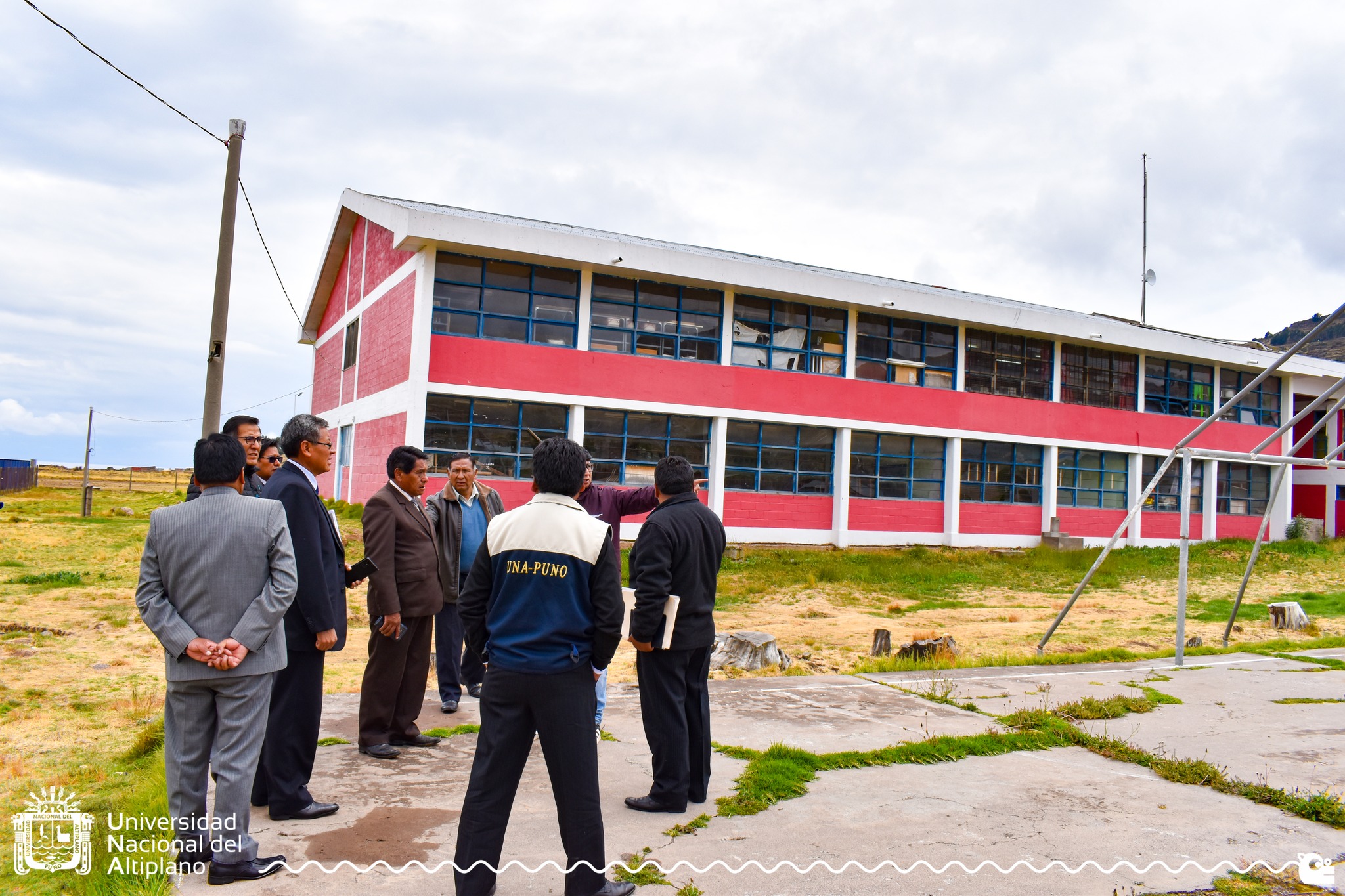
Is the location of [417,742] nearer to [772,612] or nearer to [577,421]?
[772,612]

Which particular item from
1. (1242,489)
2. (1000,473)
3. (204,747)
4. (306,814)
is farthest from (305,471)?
(1242,489)

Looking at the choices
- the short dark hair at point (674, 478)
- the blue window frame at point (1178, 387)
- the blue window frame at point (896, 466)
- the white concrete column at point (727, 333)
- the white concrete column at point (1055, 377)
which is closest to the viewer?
the short dark hair at point (674, 478)

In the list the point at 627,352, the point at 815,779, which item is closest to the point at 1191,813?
the point at 815,779

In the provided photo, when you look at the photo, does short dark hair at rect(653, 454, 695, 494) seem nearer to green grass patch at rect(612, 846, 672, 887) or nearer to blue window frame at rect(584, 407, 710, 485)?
green grass patch at rect(612, 846, 672, 887)

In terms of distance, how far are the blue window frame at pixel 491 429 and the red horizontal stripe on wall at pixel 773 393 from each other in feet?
1.51

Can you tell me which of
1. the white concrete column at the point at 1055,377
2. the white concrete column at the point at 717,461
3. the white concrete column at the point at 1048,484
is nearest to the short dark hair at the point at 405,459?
the white concrete column at the point at 717,461

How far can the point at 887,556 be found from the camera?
2127cm

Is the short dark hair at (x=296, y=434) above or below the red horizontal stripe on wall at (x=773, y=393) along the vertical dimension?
below

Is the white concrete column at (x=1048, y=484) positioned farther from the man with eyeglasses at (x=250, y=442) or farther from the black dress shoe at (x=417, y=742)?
the man with eyeglasses at (x=250, y=442)

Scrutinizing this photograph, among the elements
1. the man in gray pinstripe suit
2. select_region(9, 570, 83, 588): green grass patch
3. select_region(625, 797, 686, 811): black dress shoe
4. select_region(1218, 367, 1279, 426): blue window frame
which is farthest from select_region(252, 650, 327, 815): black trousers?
select_region(1218, 367, 1279, 426): blue window frame

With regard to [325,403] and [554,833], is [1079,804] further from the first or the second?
[325,403]

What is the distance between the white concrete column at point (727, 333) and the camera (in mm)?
20562

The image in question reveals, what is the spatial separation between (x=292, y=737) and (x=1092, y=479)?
26.1m

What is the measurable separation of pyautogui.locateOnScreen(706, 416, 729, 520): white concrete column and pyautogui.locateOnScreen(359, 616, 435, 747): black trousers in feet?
48.7
